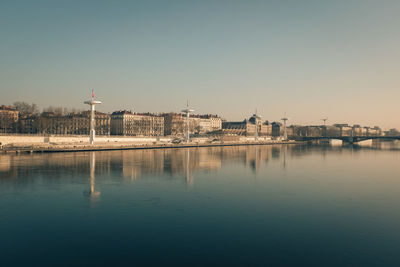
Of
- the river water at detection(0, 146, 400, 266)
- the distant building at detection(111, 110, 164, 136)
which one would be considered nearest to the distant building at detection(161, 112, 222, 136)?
the distant building at detection(111, 110, 164, 136)

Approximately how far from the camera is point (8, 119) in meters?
88.6

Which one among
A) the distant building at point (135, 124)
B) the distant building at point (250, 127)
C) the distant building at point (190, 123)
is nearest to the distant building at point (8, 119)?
the distant building at point (135, 124)

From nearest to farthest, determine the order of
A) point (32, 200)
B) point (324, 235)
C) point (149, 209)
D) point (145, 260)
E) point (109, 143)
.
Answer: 1. point (145, 260)
2. point (324, 235)
3. point (149, 209)
4. point (32, 200)
5. point (109, 143)

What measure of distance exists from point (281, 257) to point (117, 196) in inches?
476

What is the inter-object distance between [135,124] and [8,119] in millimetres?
36826

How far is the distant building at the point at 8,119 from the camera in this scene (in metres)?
83.9

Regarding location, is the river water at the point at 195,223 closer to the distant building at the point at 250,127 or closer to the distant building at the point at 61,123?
the distant building at the point at 61,123

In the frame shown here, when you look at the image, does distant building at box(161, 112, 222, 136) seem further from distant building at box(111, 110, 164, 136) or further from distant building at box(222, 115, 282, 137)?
distant building at box(222, 115, 282, 137)

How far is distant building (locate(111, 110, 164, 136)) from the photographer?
114m

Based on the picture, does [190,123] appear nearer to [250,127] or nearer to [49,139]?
[250,127]

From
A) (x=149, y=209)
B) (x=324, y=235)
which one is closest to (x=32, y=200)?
(x=149, y=209)

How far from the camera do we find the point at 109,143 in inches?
2766

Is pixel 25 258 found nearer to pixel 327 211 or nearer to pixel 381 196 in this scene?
pixel 327 211

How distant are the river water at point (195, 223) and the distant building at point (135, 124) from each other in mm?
87443
